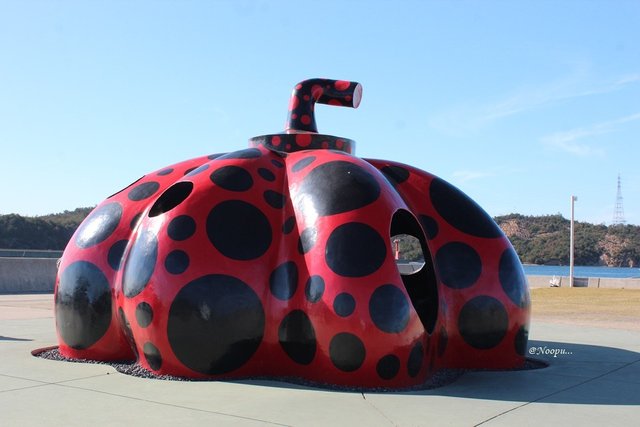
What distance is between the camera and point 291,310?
8320mm

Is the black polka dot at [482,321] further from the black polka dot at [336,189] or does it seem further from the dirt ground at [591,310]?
the dirt ground at [591,310]

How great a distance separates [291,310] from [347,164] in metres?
1.99

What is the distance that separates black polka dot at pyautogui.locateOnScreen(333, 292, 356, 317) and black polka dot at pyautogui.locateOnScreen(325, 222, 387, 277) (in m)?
0.24

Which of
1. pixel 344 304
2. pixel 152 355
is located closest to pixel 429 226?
pixel 344 304

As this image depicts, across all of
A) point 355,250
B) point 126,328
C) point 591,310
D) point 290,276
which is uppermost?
point 355,250

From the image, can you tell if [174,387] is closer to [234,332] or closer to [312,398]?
[234,332]

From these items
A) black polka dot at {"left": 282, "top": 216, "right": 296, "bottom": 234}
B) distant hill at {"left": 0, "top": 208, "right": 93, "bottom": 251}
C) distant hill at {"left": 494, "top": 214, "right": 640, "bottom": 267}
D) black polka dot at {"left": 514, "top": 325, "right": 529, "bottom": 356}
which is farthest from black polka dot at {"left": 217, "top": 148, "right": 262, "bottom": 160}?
distant hill at {"left": 494, "top": 214, "right": 640, "bottom": 267}

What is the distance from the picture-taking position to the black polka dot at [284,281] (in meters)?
8.40

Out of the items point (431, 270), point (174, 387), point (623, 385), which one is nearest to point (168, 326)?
point (174, 387)

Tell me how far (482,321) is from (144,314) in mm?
4157

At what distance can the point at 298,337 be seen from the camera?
27.1ft

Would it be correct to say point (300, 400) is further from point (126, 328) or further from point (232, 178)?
A: point (232, 178)

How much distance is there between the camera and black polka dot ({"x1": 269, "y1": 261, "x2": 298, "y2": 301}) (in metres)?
8.40

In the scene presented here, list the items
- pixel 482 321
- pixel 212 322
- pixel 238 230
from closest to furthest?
pixel 212 322 < pixel 238 230 < pixel 482 321
